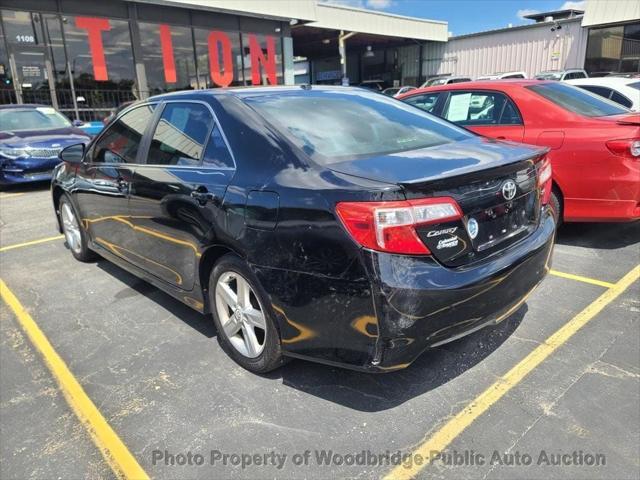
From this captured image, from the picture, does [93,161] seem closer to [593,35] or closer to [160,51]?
[160,51]

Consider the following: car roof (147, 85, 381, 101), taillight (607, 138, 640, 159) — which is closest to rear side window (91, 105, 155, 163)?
car roof (147, 85, 381, 101)

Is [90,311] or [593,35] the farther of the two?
[593,35]

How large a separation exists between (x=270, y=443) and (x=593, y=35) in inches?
1115

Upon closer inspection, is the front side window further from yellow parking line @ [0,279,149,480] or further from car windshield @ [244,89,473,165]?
yellow parking line @ [0,279,149,480]

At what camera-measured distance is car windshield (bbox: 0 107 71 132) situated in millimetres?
10000

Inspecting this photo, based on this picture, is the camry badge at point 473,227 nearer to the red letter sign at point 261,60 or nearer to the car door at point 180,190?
the car door at point 180,190

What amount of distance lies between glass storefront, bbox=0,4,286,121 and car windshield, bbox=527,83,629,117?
14.8 metres

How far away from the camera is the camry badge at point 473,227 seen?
2.34 m

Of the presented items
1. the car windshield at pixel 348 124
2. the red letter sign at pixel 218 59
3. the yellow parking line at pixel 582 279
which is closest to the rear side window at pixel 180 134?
the car windshield at pixel 348 124

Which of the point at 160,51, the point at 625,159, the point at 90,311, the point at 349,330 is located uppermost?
the point at 160,51

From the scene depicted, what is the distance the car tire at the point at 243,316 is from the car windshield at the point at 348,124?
0.78 m

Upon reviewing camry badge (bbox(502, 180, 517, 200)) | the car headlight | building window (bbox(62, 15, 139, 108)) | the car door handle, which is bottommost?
the car headlight

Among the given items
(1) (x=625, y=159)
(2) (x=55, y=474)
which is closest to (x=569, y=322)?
(1) (x=625, y=159)

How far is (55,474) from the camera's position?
7.33 ft
